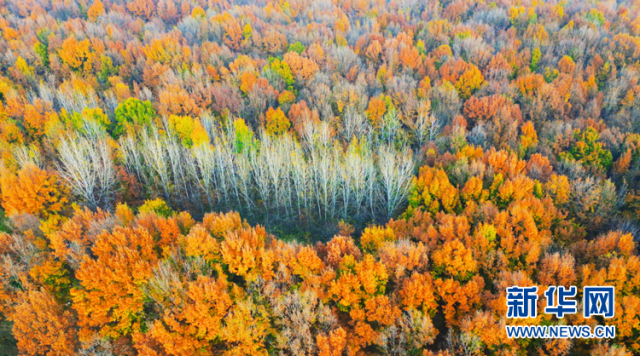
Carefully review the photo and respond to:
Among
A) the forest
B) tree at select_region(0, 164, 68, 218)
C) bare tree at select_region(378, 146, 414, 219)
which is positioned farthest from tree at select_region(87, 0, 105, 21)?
bare tree at select_region(378, 146, 414, 219)

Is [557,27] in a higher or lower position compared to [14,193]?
higher

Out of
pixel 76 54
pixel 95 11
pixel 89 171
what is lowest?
pixel 89 171

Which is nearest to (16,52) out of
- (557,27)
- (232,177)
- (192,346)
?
(232,177)

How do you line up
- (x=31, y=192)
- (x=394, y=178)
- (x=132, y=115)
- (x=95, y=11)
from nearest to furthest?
(x=31, y=192)
(x=394, y=178)
(x=132, y=115)
(x=95, y=11)

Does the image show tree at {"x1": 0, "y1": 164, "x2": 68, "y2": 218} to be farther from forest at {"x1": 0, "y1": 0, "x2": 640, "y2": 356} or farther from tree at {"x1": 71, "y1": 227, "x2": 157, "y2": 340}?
tree at {"x1": 71, "y1": 227, "x2": 157, "y2": 340}

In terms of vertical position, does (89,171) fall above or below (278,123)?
below

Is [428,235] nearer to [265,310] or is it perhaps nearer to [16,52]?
[265,310]

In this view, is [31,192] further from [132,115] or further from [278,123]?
[278,123]

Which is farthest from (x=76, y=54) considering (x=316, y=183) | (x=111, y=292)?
(x=111, y=292)

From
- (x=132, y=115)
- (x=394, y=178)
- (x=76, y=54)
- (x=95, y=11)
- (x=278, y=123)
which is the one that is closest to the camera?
(x=394, y=178)
